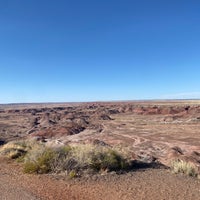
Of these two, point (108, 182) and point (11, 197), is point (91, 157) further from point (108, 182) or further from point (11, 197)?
point (11, 197)

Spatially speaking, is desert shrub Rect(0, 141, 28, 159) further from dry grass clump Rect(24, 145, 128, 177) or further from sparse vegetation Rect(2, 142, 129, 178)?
dry grass clump Rect(24, 145, 128, 177)

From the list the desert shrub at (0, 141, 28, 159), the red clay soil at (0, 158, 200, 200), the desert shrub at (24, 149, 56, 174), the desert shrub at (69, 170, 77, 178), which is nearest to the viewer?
the red clay soil at (0, 158, 200, 200)

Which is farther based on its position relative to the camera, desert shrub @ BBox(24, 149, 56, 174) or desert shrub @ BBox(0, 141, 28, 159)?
desert shrub @ BBox(0, 141, 28, 159)

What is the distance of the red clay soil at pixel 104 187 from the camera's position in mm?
9188

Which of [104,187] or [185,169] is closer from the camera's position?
[104,187]

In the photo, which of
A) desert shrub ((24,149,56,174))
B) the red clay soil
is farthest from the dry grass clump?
the red clay soil

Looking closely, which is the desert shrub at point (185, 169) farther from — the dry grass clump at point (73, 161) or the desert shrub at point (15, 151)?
the desert shrub at point (15, 151)

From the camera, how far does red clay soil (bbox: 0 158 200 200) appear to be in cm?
919

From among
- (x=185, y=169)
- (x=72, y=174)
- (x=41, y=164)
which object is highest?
(x=41, y=164)

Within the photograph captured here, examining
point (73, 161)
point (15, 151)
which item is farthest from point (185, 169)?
point (15, 151)

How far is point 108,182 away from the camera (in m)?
10.7

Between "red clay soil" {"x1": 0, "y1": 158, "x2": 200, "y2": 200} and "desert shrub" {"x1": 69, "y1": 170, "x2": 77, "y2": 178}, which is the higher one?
"desert shrub" {"x1": 69, "y1": 170, "x2": 77, "y2": 178}

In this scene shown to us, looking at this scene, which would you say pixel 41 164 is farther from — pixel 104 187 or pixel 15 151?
pixel 15 151

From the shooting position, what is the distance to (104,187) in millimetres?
10102
